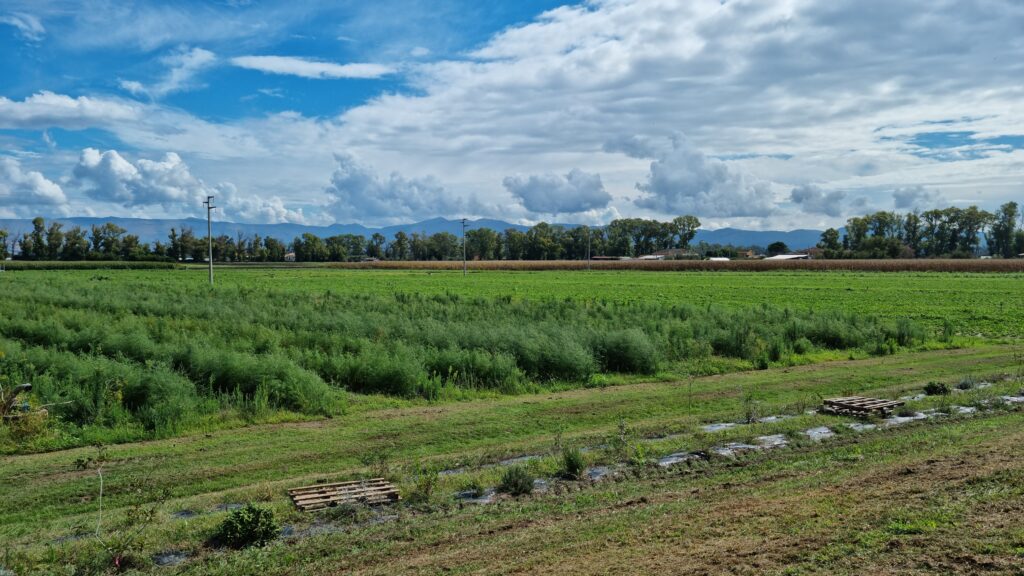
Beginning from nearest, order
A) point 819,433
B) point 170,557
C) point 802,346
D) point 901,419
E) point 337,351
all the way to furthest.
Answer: point 170,557 → point 819,433 → point 901,419 → point 337,351 → point 802,346

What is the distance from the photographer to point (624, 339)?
21.6 m

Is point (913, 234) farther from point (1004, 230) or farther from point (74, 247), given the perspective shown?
point (74, 247)

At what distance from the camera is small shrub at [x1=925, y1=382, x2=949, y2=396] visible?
16.6 meters

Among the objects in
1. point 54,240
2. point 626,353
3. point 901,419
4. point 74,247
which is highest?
point 54,240

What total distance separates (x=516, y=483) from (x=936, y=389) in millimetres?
12045

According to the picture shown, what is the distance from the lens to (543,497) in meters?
9.60

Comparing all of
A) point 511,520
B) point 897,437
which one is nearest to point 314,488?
point 511,520

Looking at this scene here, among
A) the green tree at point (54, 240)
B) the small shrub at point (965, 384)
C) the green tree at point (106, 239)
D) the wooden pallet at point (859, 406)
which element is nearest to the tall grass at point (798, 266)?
the green tree at point (106, 239)

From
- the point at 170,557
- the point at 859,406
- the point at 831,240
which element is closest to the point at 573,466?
the point at 170,557

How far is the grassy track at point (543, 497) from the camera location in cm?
714

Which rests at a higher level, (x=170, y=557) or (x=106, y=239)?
(x=106, y=239)

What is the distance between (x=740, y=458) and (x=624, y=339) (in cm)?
1054

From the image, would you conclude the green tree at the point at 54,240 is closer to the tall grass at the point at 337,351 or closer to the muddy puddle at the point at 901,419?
the tall grass at the point at 337,351

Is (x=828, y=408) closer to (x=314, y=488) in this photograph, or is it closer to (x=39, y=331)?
(x=314, y=488)
